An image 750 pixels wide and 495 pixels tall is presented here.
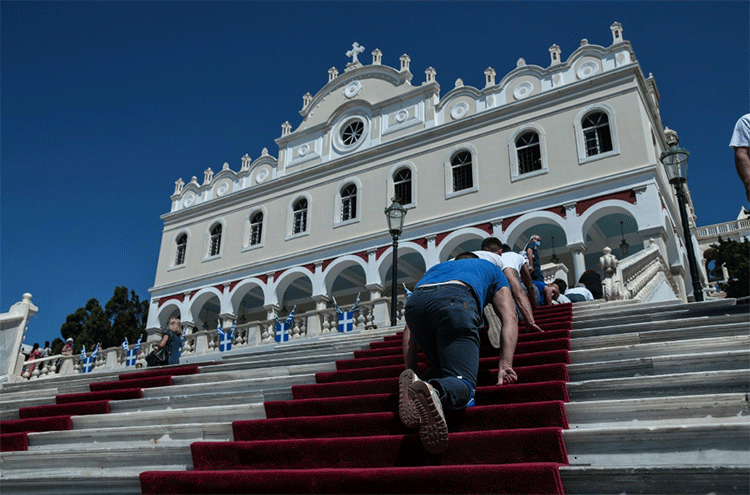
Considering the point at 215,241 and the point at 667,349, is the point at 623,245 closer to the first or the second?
the point at 667,349

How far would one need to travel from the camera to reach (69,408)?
6.80 meters

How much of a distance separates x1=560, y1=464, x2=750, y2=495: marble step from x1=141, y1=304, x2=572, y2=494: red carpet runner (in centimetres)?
11

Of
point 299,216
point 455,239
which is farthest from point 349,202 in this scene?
point 455,239

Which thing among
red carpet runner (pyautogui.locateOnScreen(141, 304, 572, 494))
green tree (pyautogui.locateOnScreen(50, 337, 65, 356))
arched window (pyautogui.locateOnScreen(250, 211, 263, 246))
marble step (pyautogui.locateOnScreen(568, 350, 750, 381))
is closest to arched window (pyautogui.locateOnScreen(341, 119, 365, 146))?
arched window (pyautogui.locateOnScreen(250, 211, 263, 246))

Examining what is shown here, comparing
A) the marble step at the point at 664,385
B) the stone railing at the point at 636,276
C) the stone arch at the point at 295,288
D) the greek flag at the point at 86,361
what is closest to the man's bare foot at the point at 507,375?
the marble step at the point at 664,385

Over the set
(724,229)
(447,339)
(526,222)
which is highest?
(724,229)

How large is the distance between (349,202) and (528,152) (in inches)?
310

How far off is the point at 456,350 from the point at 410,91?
2157cm

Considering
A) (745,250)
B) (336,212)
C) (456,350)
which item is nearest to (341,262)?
(336,212)

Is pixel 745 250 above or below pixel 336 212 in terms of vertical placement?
below

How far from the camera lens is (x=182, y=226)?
29109 mm

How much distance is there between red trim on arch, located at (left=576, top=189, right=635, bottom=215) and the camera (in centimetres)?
1770

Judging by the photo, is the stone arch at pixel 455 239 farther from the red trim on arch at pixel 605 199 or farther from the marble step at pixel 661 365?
the marble step at pixel 661 365

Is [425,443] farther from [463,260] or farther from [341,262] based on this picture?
[341,262]
